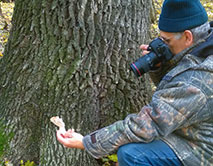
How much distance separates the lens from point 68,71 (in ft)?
8.07

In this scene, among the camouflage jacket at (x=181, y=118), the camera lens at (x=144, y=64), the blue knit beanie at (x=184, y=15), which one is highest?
the blue knit beanie at (x=184, y=15)

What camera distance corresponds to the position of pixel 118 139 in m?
1.89

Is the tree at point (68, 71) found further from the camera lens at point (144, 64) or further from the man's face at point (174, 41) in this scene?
the man's face at point (174, 41)

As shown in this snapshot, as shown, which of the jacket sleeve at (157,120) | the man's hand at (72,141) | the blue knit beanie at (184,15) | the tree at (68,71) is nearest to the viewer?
the jacket sleeve at (157,120)

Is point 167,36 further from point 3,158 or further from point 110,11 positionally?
point 3,158

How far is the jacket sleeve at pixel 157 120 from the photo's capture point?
5.57 ft

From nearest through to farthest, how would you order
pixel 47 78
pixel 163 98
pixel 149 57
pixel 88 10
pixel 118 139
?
pixel 163 98 < pixel 118 139 < pixel 149 57 < pixel 88 10 < pixel 47 78

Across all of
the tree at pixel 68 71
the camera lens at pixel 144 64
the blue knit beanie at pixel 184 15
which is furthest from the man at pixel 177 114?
the tree at pixel 68 71

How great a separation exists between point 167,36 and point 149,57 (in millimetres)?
217

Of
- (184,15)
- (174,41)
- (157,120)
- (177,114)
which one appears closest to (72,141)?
(157,120)

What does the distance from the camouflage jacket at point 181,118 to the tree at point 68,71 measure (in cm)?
68

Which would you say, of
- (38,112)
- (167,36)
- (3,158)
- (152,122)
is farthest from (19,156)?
(167,36)

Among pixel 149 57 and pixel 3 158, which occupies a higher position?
pixel 149 57

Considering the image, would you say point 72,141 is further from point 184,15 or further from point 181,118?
point 184,15
